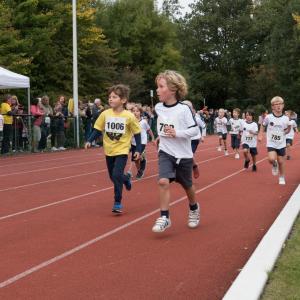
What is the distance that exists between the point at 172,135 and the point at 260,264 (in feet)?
7.65

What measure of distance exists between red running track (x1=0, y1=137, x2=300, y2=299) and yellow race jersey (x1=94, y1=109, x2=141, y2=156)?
0.98m

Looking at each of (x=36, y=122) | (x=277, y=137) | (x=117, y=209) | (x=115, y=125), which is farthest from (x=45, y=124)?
(x=117, y=209)

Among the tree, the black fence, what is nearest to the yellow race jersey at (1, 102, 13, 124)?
the black fence

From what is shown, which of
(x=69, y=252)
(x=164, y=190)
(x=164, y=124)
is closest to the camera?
(x=69, y=252)

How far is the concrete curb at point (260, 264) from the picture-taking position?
4.75 meters

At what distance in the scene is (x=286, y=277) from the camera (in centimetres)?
530

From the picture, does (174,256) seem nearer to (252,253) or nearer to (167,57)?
(252,253)

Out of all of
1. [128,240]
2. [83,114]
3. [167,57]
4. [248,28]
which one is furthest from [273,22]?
[128,240]

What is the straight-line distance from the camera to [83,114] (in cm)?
2714

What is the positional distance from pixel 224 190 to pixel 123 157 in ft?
10.9

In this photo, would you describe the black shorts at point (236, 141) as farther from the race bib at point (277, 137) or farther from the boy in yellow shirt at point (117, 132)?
the boy in yellow shirt at point (117, 132)

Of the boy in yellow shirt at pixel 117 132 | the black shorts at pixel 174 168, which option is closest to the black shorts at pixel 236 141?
the boy in yellow shirt at pixel 117 132

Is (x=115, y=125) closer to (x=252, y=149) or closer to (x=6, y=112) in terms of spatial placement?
(x=252, y=149)

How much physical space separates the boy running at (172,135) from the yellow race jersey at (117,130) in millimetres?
1542
